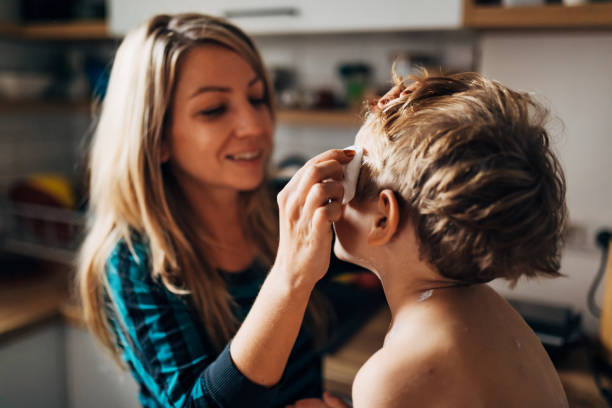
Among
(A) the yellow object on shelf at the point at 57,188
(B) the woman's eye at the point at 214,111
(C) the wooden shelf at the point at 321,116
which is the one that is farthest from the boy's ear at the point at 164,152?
(A) the yellow object on shelf at the point at 57,188

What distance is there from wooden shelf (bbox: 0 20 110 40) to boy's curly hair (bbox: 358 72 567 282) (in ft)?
5.09

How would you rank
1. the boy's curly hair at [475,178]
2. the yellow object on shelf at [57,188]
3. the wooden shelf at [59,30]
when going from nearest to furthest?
the boy's curly hair at [475,178], the wooden shelf at [59,30], the yellow object on shelf at [57,188]

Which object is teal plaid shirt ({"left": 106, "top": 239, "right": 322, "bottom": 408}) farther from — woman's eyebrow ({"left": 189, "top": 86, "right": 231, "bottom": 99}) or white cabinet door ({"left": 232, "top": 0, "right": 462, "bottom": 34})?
white cabinet door ({"left": 232, "top": 0, "right": 462, "bottom": 34})

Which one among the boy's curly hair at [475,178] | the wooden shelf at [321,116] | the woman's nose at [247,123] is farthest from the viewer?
the wooden shelf at [321,116]

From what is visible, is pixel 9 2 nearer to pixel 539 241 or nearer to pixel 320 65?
pixel 320 65

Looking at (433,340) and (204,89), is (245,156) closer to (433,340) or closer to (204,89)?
(204,89)

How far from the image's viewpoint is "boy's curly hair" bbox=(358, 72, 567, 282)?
20.5 inches

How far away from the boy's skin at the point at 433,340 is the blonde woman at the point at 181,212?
0.25m

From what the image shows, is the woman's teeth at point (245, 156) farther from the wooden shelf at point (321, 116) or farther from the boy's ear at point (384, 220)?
the wooden shelf at point (321, 116)

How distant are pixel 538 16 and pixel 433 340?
95 cm

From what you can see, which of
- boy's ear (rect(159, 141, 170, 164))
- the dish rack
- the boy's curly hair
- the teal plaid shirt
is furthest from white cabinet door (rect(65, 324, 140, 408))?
the boy's curly hair

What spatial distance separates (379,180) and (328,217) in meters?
0.07

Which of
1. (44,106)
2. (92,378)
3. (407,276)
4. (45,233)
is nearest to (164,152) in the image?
(407,276)

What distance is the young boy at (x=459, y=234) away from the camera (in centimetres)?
52
